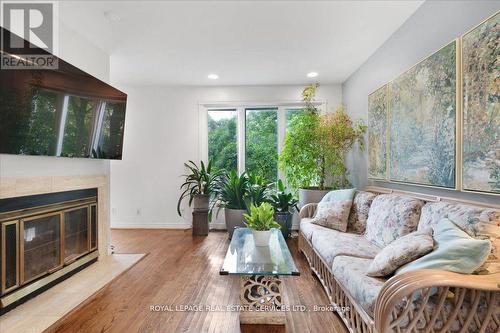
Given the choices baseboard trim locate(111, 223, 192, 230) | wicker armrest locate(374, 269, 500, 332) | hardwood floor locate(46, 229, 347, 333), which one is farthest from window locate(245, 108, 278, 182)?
wicker armrest locate(374, 269, 500, 332)

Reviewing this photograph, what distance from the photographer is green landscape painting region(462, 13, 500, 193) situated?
160 centimetres

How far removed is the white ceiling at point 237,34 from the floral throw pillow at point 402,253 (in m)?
2.06

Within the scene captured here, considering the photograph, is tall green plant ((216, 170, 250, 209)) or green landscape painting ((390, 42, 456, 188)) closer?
green landscape painting ((390, 42, 456, 188))

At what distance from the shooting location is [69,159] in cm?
285

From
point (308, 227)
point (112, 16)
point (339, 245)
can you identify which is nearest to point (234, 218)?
point (308, 227)

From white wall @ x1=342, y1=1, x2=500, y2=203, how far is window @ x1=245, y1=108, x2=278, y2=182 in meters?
1.45

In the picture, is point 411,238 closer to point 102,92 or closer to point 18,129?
point 18,129

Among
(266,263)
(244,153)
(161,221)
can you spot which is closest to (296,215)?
(244,153)

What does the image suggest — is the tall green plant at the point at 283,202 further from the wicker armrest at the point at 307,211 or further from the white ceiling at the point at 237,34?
the white ceiling at the point at 237,34

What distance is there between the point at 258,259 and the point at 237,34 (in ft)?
7.83

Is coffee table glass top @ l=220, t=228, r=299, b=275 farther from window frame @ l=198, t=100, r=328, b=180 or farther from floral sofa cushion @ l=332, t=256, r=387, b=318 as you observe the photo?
window frame @ l=198, t=100, r=328, b=180

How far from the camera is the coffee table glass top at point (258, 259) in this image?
70.3 inches
